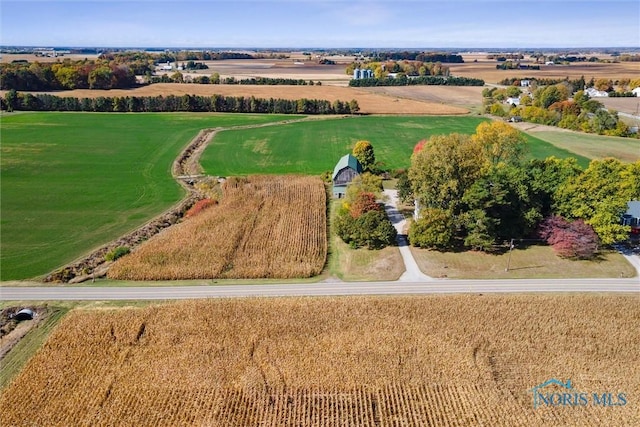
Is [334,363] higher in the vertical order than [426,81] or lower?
lower

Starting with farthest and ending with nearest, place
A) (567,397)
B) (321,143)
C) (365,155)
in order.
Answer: (321,143) → (365,155) → (567,397)

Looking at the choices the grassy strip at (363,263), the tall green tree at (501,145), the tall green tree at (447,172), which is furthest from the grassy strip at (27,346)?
the tall green tree at (501,145)

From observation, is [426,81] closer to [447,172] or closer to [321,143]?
[321,143]

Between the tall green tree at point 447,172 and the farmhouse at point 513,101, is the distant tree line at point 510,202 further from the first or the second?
the farmhouse at point 513,101

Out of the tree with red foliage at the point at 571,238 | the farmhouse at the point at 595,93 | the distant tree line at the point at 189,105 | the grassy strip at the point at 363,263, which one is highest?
the farmhouse at the point at 595,93

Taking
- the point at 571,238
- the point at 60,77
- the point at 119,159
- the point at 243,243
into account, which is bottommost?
the point at 243,243

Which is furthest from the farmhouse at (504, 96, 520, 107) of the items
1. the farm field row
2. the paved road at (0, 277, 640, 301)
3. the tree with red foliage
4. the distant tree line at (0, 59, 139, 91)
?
the distant tree line at (0, 59, 139, 91)

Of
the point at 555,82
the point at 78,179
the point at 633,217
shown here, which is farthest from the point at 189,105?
the point at 555,82
